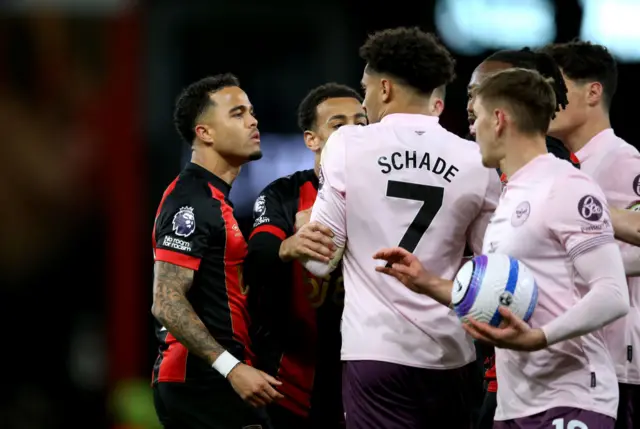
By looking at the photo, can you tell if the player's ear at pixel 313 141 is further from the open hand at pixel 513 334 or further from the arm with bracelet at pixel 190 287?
the open hand at pixel 513 334

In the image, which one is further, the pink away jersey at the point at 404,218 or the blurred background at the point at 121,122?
the blurred background at the point at 121,122

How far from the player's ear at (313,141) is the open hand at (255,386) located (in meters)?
1.22

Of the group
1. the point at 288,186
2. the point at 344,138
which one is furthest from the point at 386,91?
the point at 288,186

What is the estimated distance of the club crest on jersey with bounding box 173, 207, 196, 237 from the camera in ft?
15.3

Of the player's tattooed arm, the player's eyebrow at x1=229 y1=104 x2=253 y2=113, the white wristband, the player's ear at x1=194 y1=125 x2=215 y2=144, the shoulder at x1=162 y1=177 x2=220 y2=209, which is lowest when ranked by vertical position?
the white wristband

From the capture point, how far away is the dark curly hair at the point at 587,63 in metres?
5.00

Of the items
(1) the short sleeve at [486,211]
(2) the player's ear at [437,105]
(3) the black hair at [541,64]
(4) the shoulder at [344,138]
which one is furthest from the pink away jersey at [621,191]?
(4) the shoulder at [344,138]

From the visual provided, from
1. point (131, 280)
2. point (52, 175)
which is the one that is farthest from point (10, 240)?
point (131, 280)

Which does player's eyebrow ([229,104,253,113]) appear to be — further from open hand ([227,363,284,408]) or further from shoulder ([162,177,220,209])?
open hand ([227,363,284,408])

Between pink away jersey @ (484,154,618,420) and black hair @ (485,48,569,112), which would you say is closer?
pink away jersey @ (484,154,618,420)

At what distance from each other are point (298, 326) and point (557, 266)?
1663mm

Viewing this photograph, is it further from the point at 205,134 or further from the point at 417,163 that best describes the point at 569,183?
the point at 205,134

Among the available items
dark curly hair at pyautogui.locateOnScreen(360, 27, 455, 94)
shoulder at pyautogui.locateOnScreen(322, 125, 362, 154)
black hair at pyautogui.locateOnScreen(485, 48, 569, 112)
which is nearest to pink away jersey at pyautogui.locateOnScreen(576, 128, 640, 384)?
black hair at pyautogui.locateOnScreen(485, 48, 569, 112)

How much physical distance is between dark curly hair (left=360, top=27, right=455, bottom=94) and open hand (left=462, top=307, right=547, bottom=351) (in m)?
1.09
